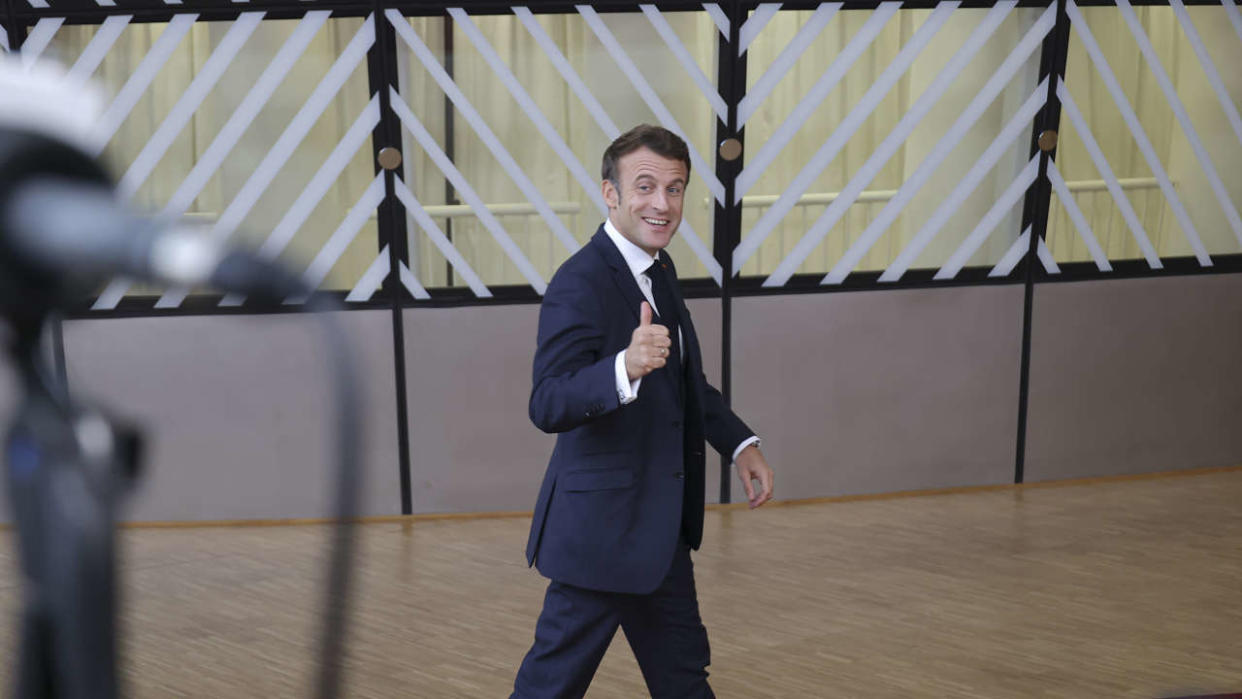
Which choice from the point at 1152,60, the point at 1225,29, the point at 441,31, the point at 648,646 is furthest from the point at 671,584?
the point at 1225,29

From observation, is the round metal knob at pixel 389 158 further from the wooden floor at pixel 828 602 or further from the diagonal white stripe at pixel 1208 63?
the diagonal white stripe at pixel 1208 63

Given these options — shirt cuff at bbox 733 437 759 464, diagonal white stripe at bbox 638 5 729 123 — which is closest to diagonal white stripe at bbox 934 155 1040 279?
diagonal white stripe at bbox 638 5 729 123

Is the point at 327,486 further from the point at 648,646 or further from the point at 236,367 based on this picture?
the point at 236,367

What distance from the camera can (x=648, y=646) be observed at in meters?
2.33

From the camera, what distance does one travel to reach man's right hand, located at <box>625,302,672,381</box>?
2.03 meters

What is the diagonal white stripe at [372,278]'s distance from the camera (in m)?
4.82

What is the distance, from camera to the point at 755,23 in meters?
4.79

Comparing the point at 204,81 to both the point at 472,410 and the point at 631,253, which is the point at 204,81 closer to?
the point at 472,410

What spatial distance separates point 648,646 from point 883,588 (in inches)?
77.1

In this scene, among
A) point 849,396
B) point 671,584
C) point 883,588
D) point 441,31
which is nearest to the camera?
point 671,584

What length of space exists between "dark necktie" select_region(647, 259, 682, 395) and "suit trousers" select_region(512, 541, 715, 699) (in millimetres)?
335

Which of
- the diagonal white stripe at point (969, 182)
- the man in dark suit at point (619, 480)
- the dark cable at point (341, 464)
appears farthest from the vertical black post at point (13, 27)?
the dark cable at point (341, 464)

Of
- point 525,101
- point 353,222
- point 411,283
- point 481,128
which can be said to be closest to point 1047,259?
point 525,101

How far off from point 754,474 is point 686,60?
2733 mm
